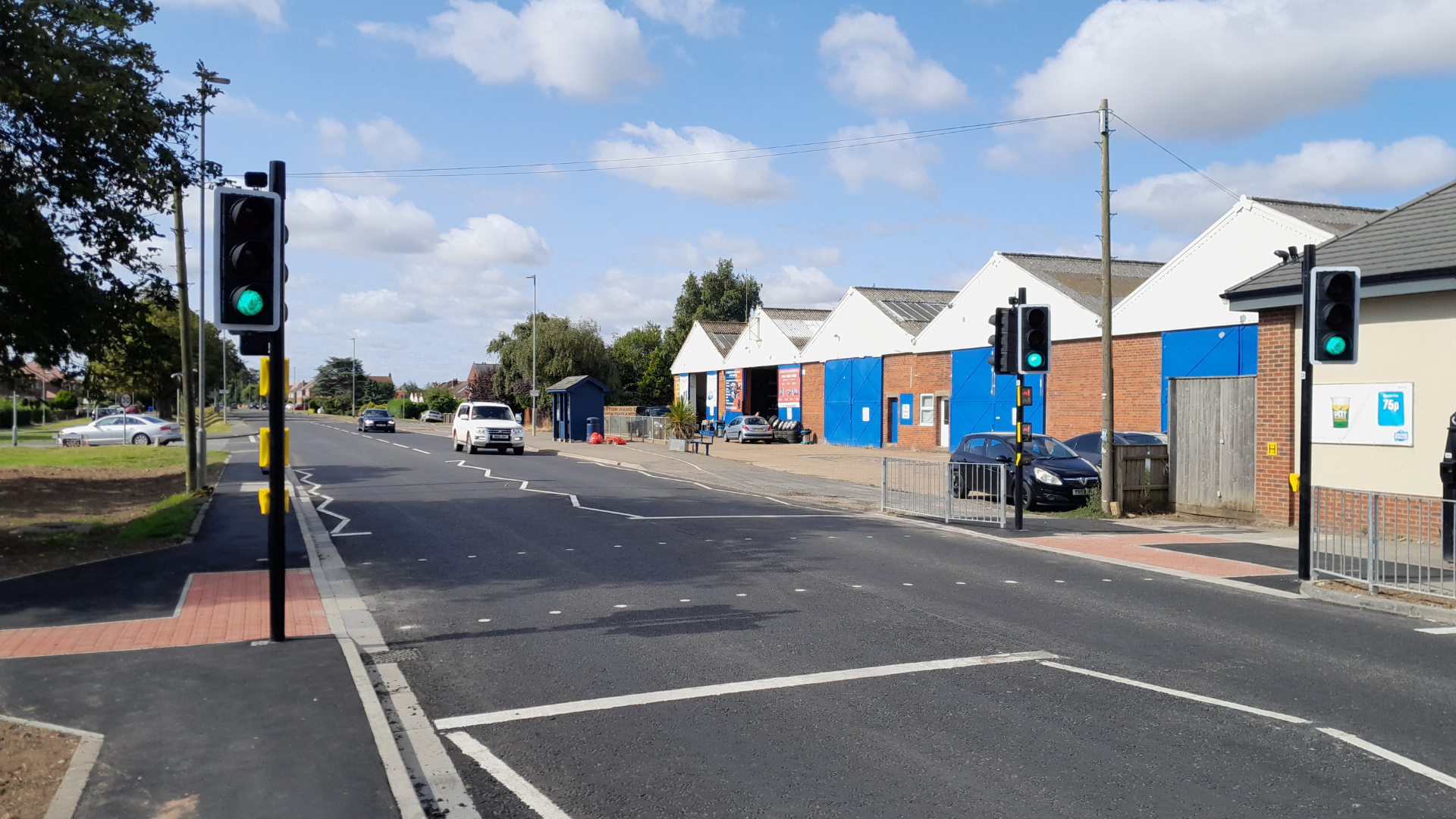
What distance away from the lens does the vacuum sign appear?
13.7 meters

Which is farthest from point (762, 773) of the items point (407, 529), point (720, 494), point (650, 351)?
point (650, 351)

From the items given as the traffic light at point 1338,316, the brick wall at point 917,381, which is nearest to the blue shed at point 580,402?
the brick wall at point 917,381

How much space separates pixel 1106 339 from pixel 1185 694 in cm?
1317

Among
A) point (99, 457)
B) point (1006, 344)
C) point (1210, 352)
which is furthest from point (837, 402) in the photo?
point (1006, 344)

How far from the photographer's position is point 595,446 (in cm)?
4153

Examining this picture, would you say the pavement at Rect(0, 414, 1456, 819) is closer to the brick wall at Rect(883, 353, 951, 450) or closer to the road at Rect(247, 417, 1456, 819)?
the road at Rect(247, 417, 1456, 819)

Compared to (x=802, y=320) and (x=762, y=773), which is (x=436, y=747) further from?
(x=802, y=320)

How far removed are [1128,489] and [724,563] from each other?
934 cm

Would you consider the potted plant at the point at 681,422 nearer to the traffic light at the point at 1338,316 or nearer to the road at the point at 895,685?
the road at the point at 895,685

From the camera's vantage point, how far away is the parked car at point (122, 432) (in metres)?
41.0

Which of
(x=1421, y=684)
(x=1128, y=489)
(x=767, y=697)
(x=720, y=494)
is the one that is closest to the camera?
(x=767, y=697)

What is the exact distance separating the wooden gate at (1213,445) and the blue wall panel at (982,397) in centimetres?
1650

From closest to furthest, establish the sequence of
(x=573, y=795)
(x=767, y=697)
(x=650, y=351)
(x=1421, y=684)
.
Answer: (x=573, y=795)
(x=767, y=697)
(x=1421, y=684)
(x=650, y=351)

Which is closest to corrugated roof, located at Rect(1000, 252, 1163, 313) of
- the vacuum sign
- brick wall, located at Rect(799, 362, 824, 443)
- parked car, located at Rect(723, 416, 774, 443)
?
brick wall, located at Rect(799, 362, 824, 443)
